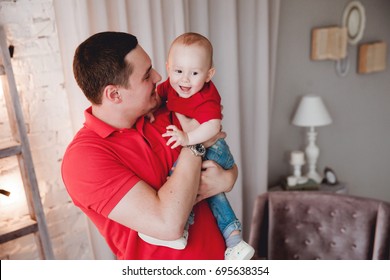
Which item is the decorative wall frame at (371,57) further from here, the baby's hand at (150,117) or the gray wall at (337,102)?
the baby's hand at (150,117)

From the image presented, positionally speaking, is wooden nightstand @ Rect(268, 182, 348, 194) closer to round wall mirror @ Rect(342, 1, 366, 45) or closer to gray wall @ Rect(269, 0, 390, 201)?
gray wall @ Rect(269, 0, 390, 201)

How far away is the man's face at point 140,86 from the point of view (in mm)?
852

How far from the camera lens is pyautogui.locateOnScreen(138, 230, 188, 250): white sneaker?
89 centimetres

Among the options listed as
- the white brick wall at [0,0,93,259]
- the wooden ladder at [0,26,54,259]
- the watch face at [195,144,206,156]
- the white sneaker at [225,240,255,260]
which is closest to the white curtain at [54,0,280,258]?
the white brick wall at [0,0,93,259]

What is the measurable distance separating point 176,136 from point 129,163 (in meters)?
0.12

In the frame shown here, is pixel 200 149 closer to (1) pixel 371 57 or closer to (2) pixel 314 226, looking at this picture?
(2) pixel 314 226

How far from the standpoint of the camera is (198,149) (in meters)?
0.91

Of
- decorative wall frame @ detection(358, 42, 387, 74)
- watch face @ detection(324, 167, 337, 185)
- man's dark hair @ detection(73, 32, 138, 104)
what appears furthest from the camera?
decorative wall frame @ detection(358, 42, 387, 74)

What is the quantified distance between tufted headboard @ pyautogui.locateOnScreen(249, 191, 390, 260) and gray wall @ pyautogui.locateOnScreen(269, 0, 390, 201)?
2.31ft

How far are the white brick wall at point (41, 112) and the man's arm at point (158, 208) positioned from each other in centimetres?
60

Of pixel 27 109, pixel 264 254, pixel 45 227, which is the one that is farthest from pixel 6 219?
pixel 264 254

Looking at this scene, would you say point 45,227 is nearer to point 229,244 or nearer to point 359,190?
point 229,244
